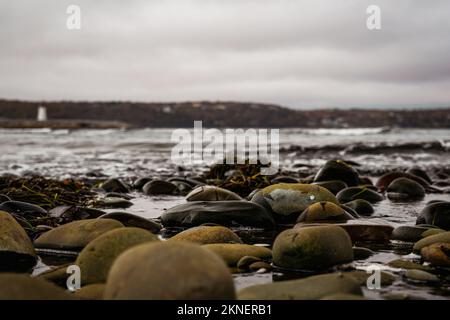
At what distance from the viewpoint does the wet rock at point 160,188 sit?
827 cm

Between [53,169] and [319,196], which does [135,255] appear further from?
[53,169]

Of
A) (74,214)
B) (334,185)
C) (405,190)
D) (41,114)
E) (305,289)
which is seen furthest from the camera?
(41,114)

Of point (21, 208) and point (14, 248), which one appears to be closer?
point (14, 248)

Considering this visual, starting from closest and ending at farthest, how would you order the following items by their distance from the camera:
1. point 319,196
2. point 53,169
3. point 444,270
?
point 444,270 → point 319,196 → point 53,169

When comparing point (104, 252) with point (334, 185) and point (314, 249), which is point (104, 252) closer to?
point (314, 249)

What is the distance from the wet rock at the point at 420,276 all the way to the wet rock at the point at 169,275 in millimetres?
1612

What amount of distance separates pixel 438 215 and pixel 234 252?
2433 mm

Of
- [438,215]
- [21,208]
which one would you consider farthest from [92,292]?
[438,215]

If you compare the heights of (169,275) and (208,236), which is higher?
(169,275)

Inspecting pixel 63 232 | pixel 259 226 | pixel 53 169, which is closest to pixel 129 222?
pixel 63 232

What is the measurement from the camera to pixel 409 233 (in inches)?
182

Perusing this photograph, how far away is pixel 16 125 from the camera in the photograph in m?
68.2

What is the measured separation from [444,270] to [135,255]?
2373 mm
